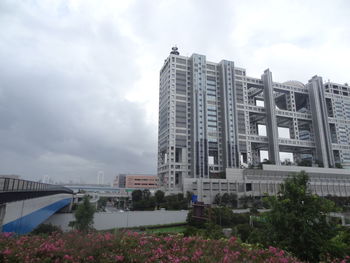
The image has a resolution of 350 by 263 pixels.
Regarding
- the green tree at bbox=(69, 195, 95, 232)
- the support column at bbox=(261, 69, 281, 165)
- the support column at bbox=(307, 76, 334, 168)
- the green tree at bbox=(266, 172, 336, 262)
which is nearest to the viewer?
the green tree at bbox=(266, 172, 336, 262)

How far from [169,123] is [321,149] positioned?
78.8m

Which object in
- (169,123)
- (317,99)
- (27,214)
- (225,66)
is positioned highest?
(225,66)

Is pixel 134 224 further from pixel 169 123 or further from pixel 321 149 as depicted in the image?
pixel 321 149

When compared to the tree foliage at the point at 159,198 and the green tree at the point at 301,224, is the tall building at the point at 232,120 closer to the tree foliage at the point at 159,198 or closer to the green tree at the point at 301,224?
the tree foliage at the point at 159,198

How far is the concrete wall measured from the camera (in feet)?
144

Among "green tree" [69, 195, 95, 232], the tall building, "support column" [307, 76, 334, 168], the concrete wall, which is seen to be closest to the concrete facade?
the tall building

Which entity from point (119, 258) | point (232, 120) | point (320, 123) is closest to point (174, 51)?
point (232, 120)

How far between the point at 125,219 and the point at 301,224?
40940 millimetres

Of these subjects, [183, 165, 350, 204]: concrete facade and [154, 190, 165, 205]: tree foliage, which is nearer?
[154, 190, 165, 205]: tree foliage

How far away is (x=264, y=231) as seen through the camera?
39.9 feet

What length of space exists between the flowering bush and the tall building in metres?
88.7

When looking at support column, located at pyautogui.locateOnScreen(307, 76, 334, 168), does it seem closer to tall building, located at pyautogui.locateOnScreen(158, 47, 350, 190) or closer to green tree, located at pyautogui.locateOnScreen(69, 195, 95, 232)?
tall building, located at pyautogui.locateOnScreen(158, 47, 350, 190)

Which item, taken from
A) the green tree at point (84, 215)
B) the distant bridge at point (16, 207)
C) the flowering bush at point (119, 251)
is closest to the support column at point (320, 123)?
the green tree at point (84, 215)

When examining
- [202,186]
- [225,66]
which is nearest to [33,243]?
[202,186]
